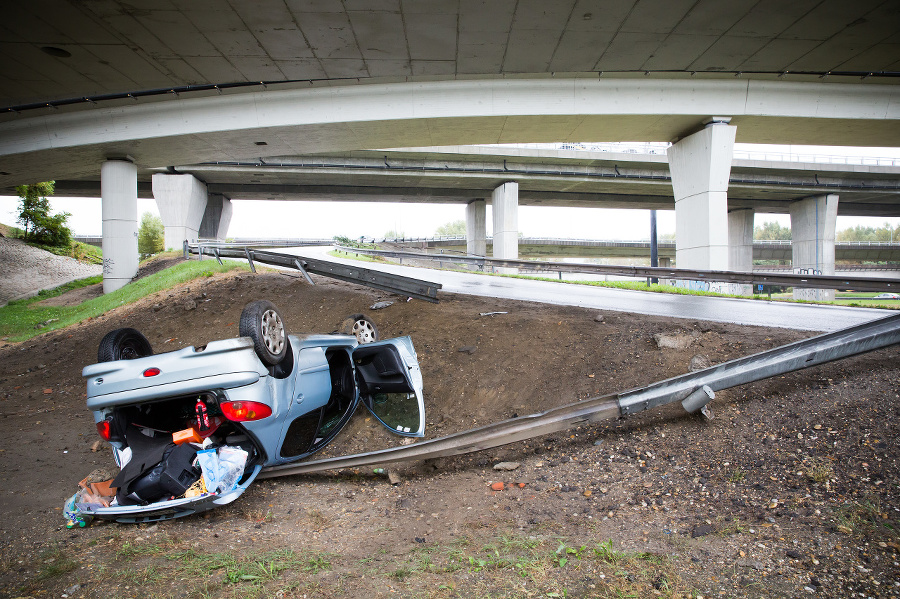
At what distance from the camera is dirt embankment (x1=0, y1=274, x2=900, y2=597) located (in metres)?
2.70

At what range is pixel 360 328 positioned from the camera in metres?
7.63

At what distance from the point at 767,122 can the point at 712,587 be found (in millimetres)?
17486

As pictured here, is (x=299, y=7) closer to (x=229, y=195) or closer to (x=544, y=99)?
(x=544, y=99)

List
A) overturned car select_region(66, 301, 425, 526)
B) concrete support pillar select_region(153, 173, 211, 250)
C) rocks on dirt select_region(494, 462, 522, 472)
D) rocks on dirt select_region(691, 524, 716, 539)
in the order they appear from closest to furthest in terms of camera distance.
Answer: rocks on dirt select_region(691, 524, 716, 539) → overturned car select_region(66, 301, 425, 526) → rocks on dirt select_region(494, 462, 522, 472) → concrete support pillar select_region(153, 173, 211, 250)

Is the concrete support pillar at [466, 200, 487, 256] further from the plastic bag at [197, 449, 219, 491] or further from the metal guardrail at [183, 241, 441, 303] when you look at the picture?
the plastic bag at [197, 449, 219, 491]

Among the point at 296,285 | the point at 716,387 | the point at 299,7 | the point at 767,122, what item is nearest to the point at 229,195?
the point at 296,285

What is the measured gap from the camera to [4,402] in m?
8.26

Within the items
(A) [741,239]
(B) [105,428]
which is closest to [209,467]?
(B) [105,428]

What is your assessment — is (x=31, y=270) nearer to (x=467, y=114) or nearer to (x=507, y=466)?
(x=467, y=114)

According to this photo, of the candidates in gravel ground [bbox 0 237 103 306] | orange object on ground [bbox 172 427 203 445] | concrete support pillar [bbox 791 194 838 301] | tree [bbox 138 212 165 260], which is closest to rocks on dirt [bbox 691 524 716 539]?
orange object on ground [bbox 172 427 203 445]

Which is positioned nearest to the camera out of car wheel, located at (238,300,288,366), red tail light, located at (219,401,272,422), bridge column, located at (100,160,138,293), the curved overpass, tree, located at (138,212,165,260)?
red tail light, located at (219,401,272,422)

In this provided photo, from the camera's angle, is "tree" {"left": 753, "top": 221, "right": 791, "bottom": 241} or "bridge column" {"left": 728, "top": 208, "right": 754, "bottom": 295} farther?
"tree" {"left": 753, "top": 221, "right": 791, "bottom": 241}

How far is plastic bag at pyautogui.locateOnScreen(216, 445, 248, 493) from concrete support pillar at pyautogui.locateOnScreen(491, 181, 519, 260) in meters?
24.7

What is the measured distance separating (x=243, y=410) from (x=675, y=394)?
161 inches
